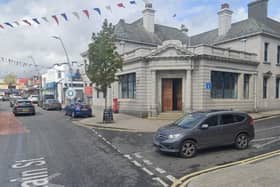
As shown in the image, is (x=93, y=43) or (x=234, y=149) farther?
(x=93, y=43)

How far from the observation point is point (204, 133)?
920cm

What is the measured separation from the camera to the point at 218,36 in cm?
3014

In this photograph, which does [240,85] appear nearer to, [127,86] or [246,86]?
[246,86]

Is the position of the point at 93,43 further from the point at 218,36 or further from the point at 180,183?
the point at 218,36

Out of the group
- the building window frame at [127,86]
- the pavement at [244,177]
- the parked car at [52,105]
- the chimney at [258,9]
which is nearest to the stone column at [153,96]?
the building window frame at [127,86]

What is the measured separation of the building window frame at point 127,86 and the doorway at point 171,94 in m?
2.99

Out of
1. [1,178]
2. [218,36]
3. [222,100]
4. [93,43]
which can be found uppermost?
[218,36]

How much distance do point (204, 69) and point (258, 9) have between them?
13.0 m

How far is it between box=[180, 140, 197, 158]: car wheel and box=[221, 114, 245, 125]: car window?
163cm

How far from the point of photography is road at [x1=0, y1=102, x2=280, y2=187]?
6.54 m

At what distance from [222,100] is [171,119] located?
536 centimetres

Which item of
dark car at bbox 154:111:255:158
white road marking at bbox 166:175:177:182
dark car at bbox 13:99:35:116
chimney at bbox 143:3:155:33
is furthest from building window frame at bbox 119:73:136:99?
white road marking at bbox 166:175:177:182

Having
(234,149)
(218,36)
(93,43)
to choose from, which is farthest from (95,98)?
(234,149)

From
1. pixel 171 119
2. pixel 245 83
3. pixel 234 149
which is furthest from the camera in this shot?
pixel 245 83
